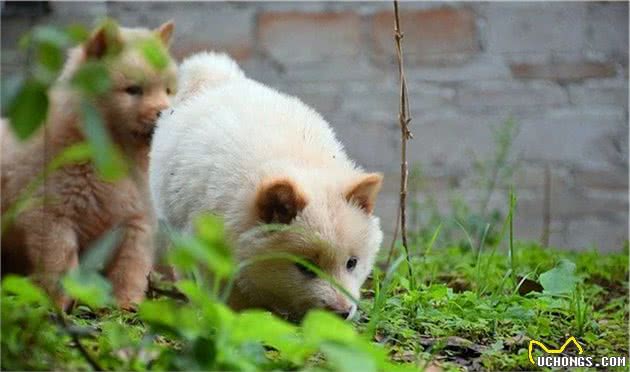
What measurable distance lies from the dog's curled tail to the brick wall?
1936mm

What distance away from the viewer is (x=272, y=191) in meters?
2.55

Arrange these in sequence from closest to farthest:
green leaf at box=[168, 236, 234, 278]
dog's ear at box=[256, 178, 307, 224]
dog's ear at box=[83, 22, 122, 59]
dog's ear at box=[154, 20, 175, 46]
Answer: green leaf at box=[168, 236, 234, 278]
dog's ear at box=[256, 178, 307, 224]
dog's ear at box=[83, 22, 122, 59]
dog's ear at box=[154, 20, 175, 46]

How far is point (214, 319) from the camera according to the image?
169 centimetres

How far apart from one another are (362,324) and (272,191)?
43 cm

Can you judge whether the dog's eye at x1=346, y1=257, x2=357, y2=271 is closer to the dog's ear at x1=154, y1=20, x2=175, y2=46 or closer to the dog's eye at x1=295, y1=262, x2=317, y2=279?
the dog's eye at x1=295, y1=262, x2=317, y2=279

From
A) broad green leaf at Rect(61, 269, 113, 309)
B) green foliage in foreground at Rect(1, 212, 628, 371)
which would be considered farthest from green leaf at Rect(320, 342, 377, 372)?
broad green leaf at Rect(61, 269, 113, 309)

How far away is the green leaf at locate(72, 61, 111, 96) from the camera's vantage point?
4.77ft

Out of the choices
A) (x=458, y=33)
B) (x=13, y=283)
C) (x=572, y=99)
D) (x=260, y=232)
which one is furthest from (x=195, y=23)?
(x=13, y=283)

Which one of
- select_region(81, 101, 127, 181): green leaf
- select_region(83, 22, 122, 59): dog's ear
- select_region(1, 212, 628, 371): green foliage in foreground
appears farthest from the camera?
select_region(83, 22, 122, 59): dog's ear

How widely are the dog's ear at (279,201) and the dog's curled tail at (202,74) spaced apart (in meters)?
0.81

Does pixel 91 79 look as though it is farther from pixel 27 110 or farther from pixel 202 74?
pixel 202 74

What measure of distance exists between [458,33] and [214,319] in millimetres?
3935

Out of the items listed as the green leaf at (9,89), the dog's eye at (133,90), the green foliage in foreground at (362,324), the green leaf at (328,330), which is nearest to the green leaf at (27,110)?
the green leaf at (9,89)

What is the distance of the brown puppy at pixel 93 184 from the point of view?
10.5ft
